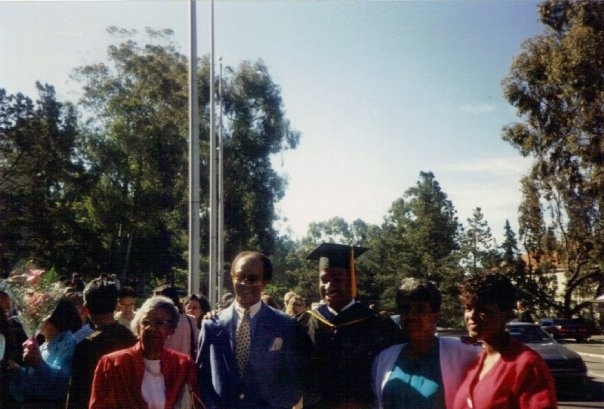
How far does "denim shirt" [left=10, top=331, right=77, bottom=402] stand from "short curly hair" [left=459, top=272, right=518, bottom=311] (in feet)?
9.24

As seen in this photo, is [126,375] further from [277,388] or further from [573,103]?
[573,103]

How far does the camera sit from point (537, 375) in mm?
2873

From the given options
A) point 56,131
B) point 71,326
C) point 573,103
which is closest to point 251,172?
point 56,131

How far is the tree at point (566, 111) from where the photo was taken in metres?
25.4

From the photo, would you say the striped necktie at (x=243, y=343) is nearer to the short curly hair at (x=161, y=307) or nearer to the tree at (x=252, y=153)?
the short curly hair at (x=161, y=307)

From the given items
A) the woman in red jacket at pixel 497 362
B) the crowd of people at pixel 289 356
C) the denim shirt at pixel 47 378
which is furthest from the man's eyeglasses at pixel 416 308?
the denim shirt at pixel 47 378

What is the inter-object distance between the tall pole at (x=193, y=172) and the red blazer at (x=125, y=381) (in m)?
8.92

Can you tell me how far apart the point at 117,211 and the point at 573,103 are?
24.2m

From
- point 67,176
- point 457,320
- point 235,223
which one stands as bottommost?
point 457,320

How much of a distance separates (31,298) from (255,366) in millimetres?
2528

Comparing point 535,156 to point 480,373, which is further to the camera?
point 535,156

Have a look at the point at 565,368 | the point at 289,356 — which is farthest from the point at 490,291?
the point at 565,368

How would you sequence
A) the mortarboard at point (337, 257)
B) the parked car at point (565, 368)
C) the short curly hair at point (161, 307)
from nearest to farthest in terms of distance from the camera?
1. the short curly hair at point (161, 307)
2. the mortarboard at point (337, 257)
3. the parked car at point (565, 368)

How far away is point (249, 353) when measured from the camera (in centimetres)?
405
